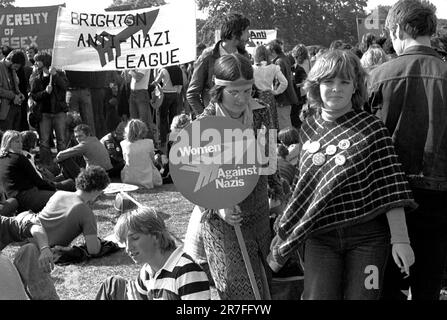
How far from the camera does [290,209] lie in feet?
10.4

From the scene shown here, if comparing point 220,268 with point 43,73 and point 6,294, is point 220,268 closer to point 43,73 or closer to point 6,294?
point 6,294

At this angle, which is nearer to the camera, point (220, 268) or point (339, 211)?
point (339, 211)

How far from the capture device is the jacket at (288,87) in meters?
10.4

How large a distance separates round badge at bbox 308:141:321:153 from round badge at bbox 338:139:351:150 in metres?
0.10

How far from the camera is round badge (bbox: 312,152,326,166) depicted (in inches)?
121

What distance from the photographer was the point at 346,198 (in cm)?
304

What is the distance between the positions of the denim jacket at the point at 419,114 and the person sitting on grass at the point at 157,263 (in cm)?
109

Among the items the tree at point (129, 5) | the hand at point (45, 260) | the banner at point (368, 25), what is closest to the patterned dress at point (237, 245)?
the hand at point (45, 260)

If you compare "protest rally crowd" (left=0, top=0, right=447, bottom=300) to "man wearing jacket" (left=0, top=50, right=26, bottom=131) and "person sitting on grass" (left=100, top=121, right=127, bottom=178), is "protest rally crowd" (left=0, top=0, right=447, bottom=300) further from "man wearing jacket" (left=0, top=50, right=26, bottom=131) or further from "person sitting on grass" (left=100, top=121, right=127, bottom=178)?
"man wearing jacket" (left=0, top=50, right=26, bottom=131)

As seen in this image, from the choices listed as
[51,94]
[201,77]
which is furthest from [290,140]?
[51,94]

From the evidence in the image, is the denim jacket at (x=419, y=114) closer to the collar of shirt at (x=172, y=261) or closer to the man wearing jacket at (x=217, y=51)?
the collar of shirt at (x=172, y=261)

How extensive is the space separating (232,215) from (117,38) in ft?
20.0
